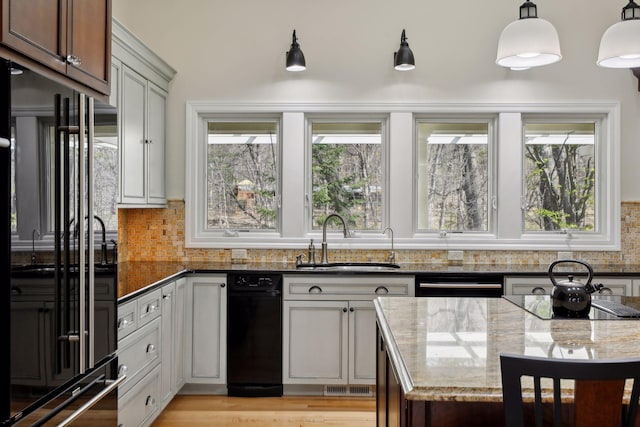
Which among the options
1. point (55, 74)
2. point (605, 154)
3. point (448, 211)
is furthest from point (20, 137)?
point (605, 154)

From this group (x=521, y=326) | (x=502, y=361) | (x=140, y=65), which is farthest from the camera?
(x=140, y=65)

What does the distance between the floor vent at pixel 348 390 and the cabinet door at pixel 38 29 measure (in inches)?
107

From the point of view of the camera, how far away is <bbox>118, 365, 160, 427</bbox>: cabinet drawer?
2.64 metres

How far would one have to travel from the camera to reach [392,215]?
4172mm

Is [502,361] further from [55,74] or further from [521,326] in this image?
[55,74]

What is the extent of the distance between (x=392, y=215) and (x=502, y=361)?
3056mm

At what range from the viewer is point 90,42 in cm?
222

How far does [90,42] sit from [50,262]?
1015mm

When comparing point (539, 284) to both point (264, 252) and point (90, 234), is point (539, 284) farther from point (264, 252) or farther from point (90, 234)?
point (90, 234)

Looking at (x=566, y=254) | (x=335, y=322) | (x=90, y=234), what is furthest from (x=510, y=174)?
(x=90, y=234)

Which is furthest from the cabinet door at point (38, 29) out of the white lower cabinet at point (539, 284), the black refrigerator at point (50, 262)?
the white lower cabinet at point (539, 284)

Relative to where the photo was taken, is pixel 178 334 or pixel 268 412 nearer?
pixel 268 412

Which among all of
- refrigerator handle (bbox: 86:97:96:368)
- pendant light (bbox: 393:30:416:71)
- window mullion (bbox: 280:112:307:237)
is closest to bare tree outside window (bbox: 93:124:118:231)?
refrigerator handle (bbox: 86:97:96:368)

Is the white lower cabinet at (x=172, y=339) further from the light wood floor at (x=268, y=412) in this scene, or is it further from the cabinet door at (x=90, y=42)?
the cabinet door at (x=90, y=42)
